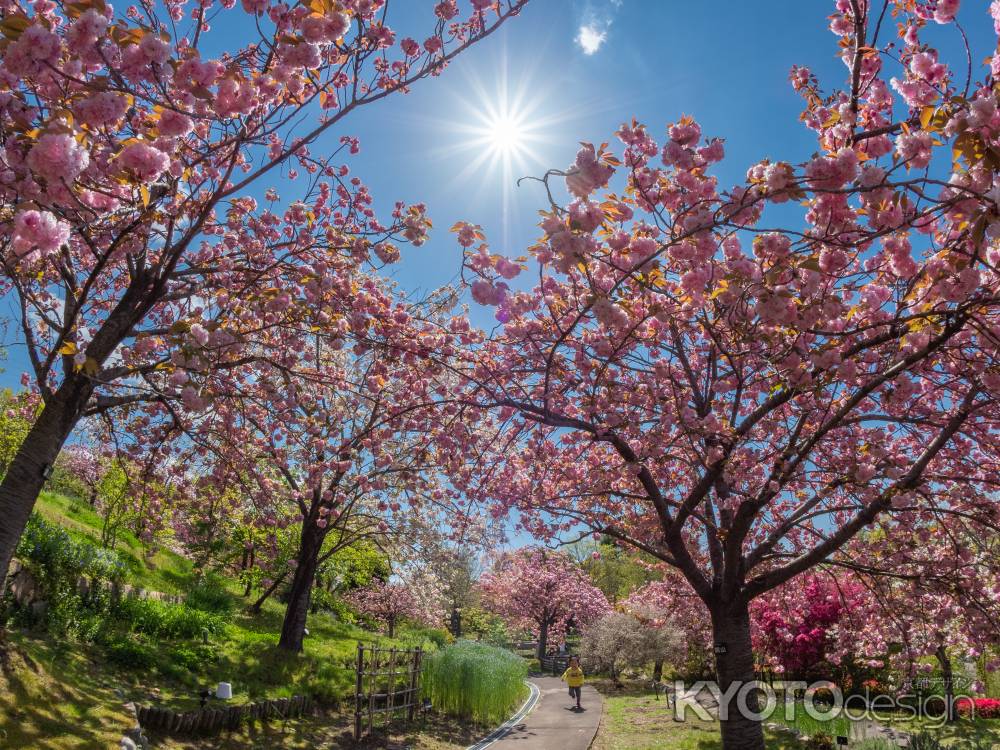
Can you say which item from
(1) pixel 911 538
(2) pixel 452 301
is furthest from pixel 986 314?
(2) pixel 452 301

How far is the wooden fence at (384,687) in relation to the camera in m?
9.84

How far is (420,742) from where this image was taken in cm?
1024

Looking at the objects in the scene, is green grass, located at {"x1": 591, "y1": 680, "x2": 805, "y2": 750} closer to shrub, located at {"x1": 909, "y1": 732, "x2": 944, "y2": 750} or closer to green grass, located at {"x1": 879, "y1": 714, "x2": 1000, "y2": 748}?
green grass, located at {"x1": 879, "y1": 714, "x2": 1000, "y2": 748}

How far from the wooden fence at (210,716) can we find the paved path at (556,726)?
159 inches

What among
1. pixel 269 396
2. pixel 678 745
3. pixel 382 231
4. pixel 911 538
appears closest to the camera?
pixel 382 231

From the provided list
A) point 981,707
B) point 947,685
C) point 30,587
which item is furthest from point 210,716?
point 981,707

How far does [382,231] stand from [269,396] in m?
2.48

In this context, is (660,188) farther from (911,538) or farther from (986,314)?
(911,538)

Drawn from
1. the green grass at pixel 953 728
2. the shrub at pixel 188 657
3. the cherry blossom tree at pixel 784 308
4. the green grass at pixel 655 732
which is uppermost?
the cherry blossom tree at pixel 784 308

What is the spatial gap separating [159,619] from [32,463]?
5526 millimetres

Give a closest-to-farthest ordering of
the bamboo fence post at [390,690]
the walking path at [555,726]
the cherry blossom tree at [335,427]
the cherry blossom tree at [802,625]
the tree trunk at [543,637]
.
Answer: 1. the cherry blossom tree at [335,427]
2. the bamboo fence post at [390,690]
3. the walking path at [555,726]
4. the cherry blossom tree at [802,625]
5. the tree trunk at [543,637]

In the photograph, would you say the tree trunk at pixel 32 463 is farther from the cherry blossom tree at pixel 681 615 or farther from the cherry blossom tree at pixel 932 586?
the cherry blossom tree at pixel 681 615

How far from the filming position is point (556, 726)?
12789mm
